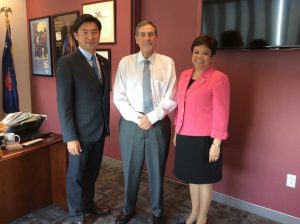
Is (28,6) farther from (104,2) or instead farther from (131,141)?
(131,141)

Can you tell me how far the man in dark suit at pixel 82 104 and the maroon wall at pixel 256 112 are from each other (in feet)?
3.35

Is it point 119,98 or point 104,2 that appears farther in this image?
point 104,2

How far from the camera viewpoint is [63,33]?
380cm

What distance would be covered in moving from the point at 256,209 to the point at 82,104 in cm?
174

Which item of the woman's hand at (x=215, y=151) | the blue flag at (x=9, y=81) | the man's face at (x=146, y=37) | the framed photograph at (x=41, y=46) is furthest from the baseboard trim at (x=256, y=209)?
the blue flag at (x=9, y=81)

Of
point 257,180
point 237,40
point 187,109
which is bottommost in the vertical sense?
point 257,180

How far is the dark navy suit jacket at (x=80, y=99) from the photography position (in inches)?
Answer: 76.5

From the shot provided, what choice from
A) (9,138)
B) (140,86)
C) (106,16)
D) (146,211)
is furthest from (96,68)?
(106,16)

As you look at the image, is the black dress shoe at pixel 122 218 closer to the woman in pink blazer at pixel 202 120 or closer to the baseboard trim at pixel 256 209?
the woman in pink blazer at pixel 202 120

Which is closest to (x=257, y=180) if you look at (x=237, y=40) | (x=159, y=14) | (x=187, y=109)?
(x=187, y=109)

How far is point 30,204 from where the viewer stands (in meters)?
2.41

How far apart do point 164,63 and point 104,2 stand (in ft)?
5.26

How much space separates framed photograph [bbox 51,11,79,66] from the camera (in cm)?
368

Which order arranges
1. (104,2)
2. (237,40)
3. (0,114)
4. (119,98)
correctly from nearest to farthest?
(119,98) → (237,40) → (104,2) → (0,114)
